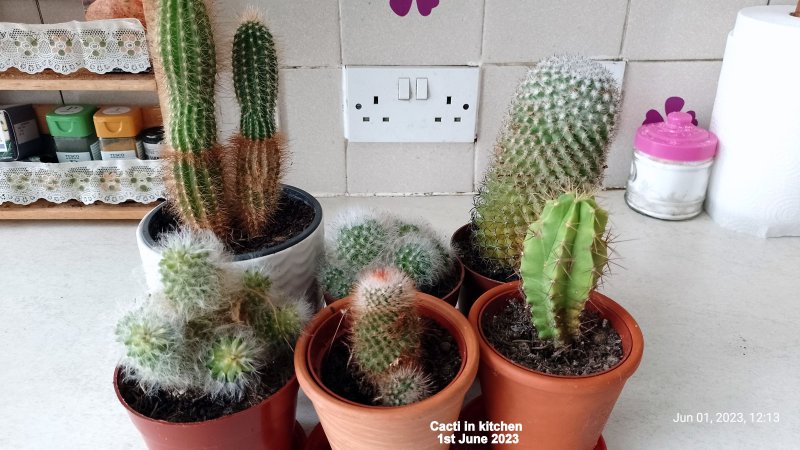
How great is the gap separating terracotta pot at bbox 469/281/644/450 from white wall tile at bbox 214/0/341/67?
52 centimetres

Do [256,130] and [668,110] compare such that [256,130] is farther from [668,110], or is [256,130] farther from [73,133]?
[668,110]

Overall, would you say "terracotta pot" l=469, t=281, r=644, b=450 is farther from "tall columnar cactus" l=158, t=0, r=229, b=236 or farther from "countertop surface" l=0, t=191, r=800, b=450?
"tall columnar cactus" l=158, t=0, r=229, b=236

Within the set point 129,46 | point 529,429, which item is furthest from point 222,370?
point 129,46

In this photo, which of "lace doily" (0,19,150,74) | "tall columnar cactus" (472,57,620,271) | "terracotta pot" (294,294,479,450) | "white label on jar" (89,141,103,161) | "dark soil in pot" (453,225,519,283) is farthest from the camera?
"white label on jar" (89,141,103,161)

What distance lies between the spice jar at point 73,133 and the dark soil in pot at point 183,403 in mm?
529

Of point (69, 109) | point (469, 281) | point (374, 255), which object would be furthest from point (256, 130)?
point (69, 109)

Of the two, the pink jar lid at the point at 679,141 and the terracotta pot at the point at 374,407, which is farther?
the pink jar lid at the point at 679,141

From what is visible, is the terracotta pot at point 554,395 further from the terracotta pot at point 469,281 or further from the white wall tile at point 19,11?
the white wall tile at point 19,11

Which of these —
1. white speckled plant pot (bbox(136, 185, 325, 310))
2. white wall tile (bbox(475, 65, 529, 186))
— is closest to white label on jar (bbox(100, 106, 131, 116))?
white speckled plant pot (bbox(136, 185, 325, 310))

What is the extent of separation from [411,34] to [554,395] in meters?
0.60

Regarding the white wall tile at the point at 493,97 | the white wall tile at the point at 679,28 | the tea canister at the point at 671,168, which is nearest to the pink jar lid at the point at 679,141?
the tea canister at the point at 671,168

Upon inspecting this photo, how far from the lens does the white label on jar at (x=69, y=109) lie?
0.93 meters

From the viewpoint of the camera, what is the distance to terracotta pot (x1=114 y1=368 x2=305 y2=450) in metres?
0.49

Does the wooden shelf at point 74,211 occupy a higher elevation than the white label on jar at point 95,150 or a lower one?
lower
